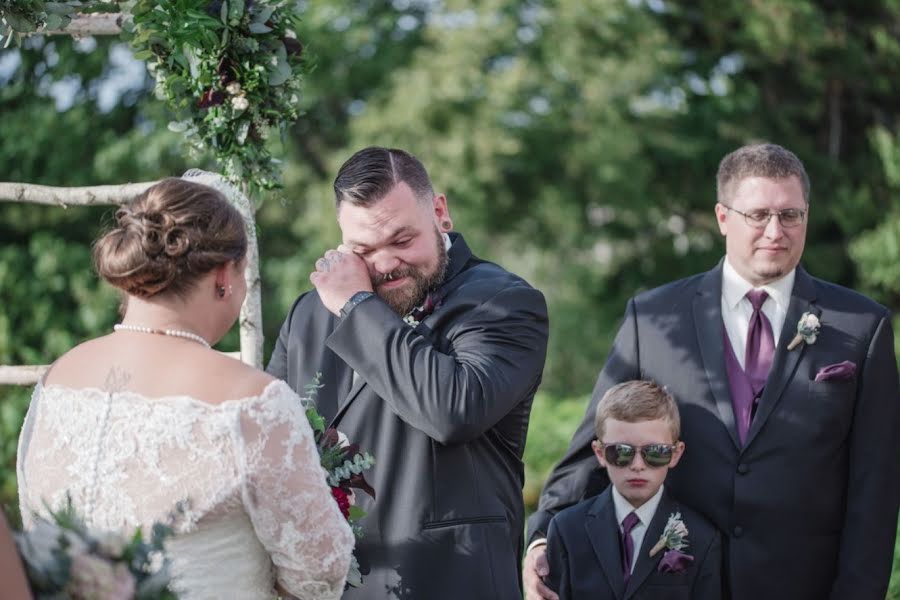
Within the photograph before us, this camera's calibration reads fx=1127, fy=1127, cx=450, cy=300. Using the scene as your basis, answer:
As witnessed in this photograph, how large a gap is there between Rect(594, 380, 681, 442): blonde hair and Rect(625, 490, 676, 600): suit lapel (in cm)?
27

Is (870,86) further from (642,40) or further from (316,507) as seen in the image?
(316,507)

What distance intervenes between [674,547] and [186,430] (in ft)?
6.86

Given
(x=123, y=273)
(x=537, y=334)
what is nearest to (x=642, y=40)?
(x=537, y=334)

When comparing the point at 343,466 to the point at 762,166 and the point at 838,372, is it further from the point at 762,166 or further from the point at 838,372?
the point at 762,166

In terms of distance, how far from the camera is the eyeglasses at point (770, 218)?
405 cm

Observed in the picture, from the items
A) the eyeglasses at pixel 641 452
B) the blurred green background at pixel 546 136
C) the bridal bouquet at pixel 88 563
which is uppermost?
the bridal bouquet at pixel 88 563

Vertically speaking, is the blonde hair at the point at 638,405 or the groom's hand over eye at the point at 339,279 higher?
the groom's hand over eye at the point at 339,279

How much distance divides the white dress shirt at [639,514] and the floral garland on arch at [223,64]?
5.74 feet

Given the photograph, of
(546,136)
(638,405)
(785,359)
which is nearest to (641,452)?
(638,405)

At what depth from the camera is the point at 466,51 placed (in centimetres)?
1538

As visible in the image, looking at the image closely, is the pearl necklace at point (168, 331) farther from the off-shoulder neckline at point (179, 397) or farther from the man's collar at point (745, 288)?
the man's collar at point (745, 288)

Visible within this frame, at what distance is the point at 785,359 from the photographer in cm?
402

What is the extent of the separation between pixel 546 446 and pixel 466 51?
6393 millimetres

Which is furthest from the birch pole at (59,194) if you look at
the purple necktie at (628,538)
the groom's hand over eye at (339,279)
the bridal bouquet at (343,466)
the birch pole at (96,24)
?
the purple necktie at (628,538)
